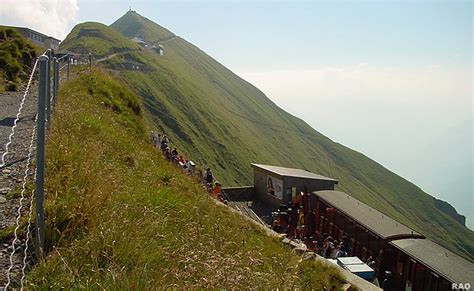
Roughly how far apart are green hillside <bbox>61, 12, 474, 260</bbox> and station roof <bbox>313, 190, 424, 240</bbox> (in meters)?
49.8

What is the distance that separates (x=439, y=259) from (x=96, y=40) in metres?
107

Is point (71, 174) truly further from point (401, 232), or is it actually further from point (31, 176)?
point (401, 232)

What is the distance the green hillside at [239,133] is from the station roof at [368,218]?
4979cm

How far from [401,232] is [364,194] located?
4329 inches

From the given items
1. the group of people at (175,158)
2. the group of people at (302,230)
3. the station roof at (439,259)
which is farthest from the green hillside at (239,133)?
the station roof at (439,259)

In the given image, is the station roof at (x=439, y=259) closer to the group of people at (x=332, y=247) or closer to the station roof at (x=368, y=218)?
the station roof at (x=368, y=218)

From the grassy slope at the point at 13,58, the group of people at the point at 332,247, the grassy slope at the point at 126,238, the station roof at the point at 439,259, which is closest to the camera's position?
the grassy slope at the point at 126,238

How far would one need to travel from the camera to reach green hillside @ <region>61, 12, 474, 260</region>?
3354 inches

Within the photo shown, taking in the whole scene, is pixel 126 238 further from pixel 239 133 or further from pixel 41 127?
pixel 239 133

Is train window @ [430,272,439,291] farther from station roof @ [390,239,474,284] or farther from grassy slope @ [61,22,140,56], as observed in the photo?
grassy slope @ [61,22,140,56]

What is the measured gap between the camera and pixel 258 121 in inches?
5595

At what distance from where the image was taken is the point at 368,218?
19031 mm

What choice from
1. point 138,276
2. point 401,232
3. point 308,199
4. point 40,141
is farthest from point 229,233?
point 308,199

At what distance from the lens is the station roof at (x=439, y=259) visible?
13.5 meters
